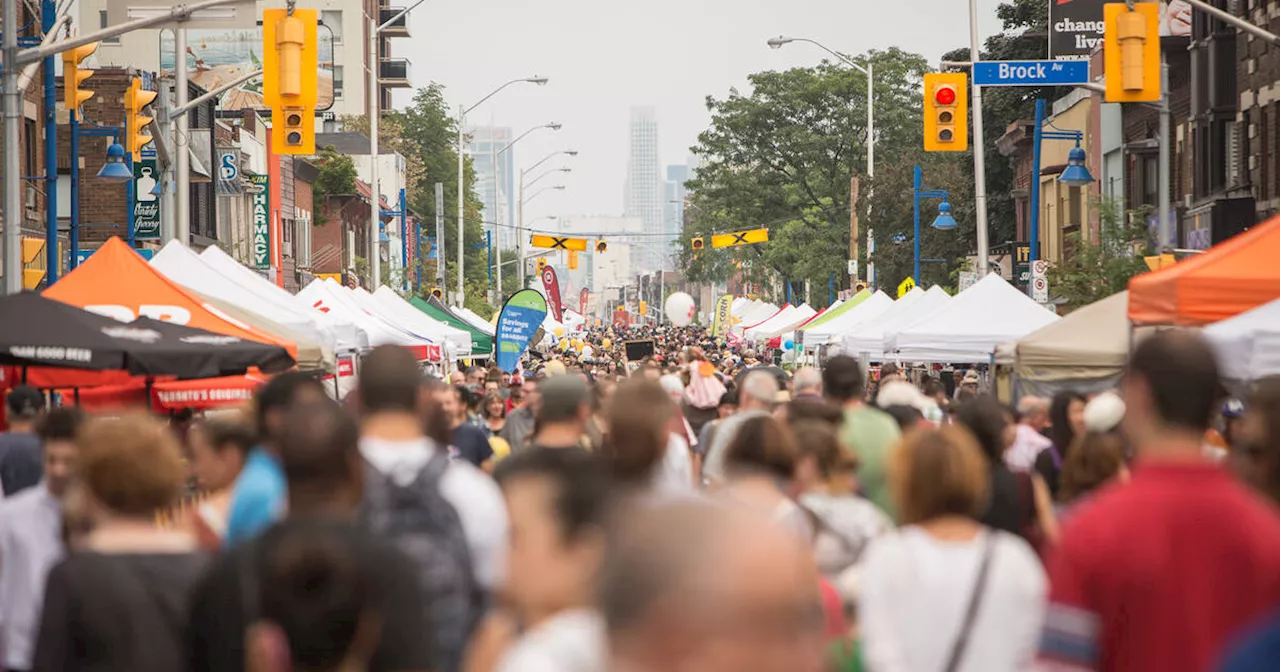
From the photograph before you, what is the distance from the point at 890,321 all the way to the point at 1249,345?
17238 mm

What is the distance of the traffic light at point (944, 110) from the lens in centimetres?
2520

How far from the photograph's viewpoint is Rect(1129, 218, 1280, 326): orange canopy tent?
14.6 metres

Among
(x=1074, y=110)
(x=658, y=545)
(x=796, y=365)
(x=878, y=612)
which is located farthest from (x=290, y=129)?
(x=1074, y=110)

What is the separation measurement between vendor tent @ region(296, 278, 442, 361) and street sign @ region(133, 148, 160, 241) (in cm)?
1216

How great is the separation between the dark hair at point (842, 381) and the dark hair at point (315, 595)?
5891 millimetres

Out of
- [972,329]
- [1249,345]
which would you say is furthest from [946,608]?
[972,329]

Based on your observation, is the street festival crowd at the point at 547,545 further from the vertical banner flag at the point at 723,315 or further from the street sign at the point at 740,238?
the vertical banner flag at the point at 723,315

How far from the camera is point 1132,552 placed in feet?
15.4

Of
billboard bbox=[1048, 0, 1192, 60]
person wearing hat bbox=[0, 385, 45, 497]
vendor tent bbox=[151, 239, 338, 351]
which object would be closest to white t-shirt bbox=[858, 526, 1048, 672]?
person wearing hat bbox=[0, 385, 45, 497]

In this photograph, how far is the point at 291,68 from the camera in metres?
21.2

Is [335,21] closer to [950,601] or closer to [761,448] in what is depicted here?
[761,448]

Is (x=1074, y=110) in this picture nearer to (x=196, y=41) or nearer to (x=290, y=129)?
(x=290, y=129)

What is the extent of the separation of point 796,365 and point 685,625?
44940mm

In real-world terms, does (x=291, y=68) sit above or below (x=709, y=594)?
above
